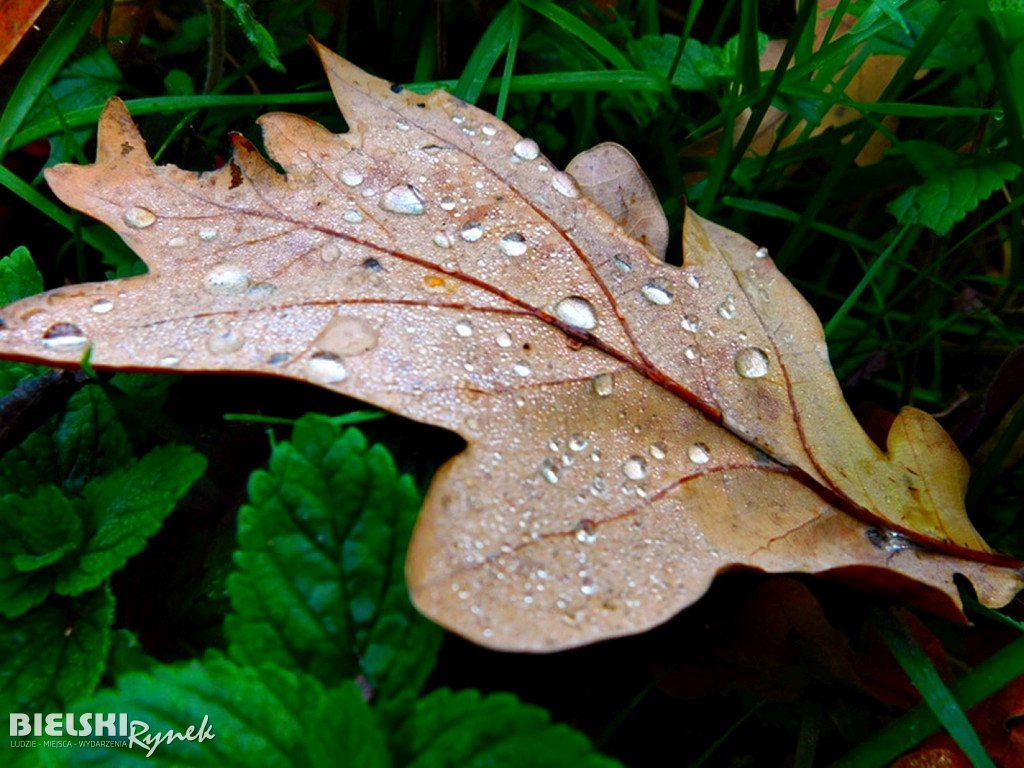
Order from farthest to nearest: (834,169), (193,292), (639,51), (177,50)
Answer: (177,50) < (639,51) < (834,169) < (193,292)

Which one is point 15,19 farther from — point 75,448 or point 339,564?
point 339,564

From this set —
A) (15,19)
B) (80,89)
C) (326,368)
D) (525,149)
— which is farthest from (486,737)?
(15,19)

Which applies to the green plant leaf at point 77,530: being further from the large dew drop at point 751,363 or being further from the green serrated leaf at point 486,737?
the large dew drop at point 751,363

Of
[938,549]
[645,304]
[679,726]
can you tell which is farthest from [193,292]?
[938,549]

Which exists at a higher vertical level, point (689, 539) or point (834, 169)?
point (834, 169)

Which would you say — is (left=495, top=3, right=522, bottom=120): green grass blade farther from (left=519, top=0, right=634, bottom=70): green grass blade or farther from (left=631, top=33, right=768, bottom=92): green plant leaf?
(left=631, top=33, right=768, bottom=92): green plant leaf

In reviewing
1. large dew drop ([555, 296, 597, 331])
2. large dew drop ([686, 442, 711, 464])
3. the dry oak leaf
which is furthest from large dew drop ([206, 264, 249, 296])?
large dew drop ([686, 442, 711, 464])

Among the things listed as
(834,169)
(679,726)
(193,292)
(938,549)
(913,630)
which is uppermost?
(834,169)

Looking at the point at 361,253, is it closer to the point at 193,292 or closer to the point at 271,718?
the point at 193,292
